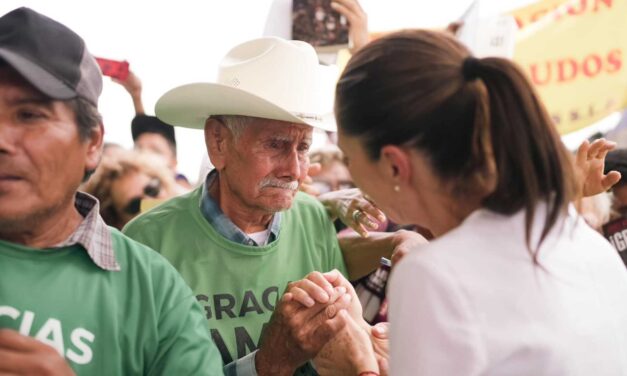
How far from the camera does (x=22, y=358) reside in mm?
1333

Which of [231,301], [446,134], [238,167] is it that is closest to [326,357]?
[231,301]

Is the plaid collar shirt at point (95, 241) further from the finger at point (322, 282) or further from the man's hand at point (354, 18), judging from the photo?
the man's hand at point (354, 18)

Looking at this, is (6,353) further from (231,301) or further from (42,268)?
(231,301)

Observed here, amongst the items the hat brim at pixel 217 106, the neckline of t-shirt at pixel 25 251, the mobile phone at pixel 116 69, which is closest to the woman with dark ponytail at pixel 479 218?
the neckline of t-shirt at pixel 25 251

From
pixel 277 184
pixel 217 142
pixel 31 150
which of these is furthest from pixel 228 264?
pixel 31 150

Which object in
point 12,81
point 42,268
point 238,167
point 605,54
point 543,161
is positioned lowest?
point 605,54

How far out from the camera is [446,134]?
1283mm

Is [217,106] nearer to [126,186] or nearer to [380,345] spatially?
[380,345]

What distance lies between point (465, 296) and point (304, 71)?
1.48m

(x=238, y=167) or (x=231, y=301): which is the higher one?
(x=238, y=167)

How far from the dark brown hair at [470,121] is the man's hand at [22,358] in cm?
65

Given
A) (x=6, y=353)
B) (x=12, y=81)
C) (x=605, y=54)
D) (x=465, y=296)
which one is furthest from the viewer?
(x=605, y=54)

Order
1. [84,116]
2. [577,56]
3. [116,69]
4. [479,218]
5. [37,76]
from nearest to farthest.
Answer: [479,218] < [37,76] < [84,116] < [116,69] < [577,56]

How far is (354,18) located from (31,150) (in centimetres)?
199
